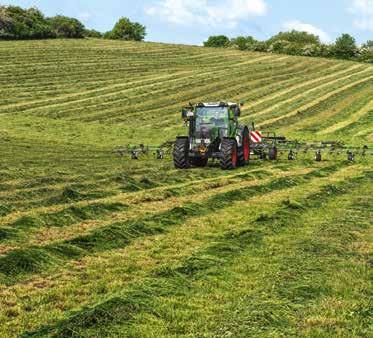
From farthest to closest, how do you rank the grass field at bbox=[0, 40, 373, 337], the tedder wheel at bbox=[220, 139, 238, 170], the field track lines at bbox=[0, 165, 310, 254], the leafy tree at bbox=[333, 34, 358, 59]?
the leafy tree at bbox=[333, 34, 358, 59], the tedder wheel at bbox=[220, 139, 238, 170], the field track lines at bbox=[0, 165, 310, 254], the grass field at bbox=[0, 40, 373, 337]

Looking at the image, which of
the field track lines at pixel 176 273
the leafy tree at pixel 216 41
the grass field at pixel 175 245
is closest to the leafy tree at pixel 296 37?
the leafy tree at pixel 216 41

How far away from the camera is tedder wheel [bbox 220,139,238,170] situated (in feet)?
69.7

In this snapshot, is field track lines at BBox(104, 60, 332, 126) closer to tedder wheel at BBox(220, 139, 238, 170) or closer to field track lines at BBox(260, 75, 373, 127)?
field track lines at BBox(260, 75, 373, 127)

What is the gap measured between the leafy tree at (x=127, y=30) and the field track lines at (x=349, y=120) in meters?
71.5

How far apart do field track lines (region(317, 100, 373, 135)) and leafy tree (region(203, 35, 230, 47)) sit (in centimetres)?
7461

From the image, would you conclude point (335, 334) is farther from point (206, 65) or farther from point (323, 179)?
point (206, 65)

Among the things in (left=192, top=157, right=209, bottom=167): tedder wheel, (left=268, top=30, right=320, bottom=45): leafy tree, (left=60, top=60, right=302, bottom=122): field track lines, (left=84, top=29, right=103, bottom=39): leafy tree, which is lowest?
(left=192, top=157, right=209, bottom=167): tedder wheel

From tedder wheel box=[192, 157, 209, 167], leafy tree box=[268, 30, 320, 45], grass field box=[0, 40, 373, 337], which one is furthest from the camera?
leafy tree box=[268, 30, 320, 45]

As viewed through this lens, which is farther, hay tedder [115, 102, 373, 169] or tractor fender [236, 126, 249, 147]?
tractor fender [236, 126, 249, 147]

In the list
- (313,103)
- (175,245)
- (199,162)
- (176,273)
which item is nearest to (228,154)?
(199,162)

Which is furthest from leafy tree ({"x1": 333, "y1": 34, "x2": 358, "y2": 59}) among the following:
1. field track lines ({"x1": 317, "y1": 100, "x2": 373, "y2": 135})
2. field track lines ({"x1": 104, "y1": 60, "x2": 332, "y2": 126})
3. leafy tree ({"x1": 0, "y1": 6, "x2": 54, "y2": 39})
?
field track lines ({"x1": 317, "y1": 100, "x2": 373, "y2": 135})

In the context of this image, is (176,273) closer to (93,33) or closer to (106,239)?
(106,239)

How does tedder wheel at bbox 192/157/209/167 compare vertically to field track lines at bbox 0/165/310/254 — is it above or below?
above

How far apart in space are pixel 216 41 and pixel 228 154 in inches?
4043
